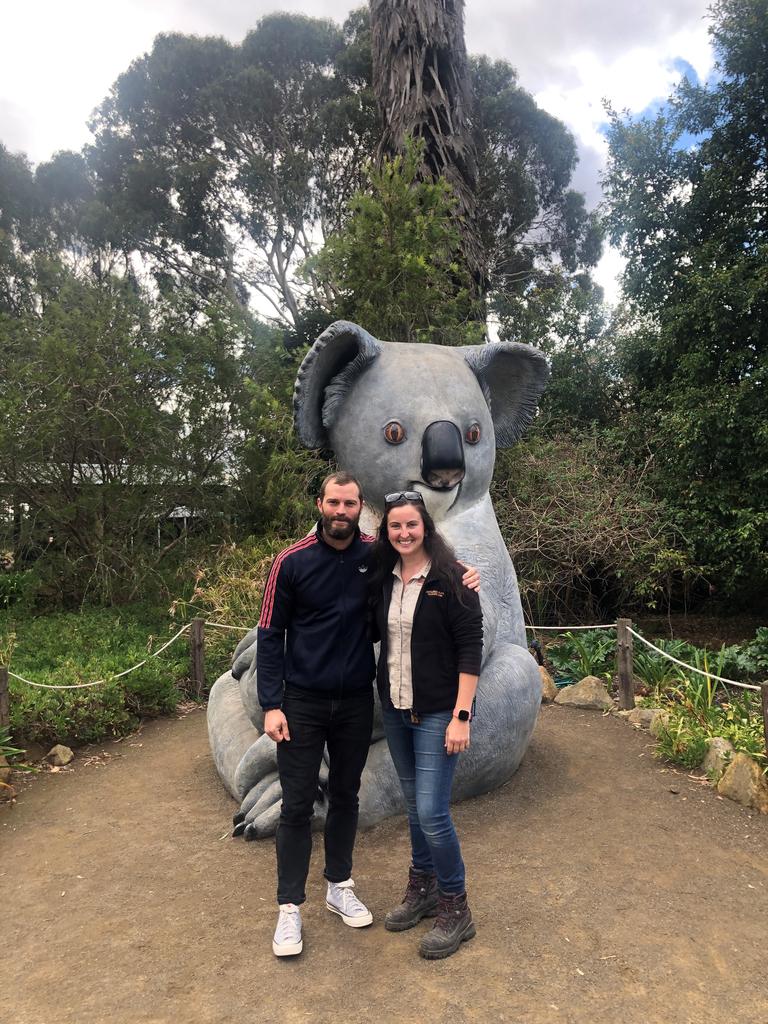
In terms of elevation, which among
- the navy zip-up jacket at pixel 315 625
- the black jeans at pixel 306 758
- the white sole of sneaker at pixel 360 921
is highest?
the navy zip-up jacket at pixel 315 625

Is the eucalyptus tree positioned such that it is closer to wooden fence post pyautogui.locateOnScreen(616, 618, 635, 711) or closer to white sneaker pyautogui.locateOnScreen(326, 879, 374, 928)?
wooden fence post pyautogui.locateOnScreen(616, 618, 635, 711)

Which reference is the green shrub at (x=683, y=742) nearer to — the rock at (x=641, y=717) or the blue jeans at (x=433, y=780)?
the rock at (x=641, y=717)

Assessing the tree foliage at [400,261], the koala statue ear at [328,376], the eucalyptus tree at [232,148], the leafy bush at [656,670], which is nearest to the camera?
the koala statue ear at [328,376]

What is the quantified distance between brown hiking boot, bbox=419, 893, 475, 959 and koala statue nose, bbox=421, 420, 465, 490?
178 centimetres

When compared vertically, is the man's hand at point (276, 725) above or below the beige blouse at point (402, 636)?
below

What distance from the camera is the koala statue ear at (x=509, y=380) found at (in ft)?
13.1

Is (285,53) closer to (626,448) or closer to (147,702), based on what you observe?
(626,448)

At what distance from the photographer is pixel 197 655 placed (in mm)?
6332

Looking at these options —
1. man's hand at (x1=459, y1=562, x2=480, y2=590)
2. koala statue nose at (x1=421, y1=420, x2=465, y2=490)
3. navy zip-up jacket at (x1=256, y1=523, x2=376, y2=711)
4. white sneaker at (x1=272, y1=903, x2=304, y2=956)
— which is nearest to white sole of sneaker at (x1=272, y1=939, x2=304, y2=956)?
white sneaker at (x1=272, y1=903, x2=304, y2=956)

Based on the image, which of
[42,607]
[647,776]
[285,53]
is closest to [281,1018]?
[647,776]

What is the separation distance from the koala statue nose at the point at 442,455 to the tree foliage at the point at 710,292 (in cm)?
509

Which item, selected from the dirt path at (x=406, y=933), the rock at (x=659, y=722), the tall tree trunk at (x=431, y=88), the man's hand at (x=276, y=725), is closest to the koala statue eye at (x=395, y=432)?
the man's hand at (x=276, y=725)

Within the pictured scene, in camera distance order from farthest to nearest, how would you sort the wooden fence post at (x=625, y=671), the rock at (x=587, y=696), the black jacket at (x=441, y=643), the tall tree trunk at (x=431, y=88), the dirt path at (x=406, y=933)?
1. the tall tree trunk at (x=431, y=88)
2. the rock at (x=587, y=696)
3. the wooden fence post at (x=625, y=671)
4. the black jacket at (x=441, y=643)
5. the dirt path at (x=406, y=933)

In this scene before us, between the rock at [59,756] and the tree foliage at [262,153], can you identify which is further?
the tree foliage at [262,153]
